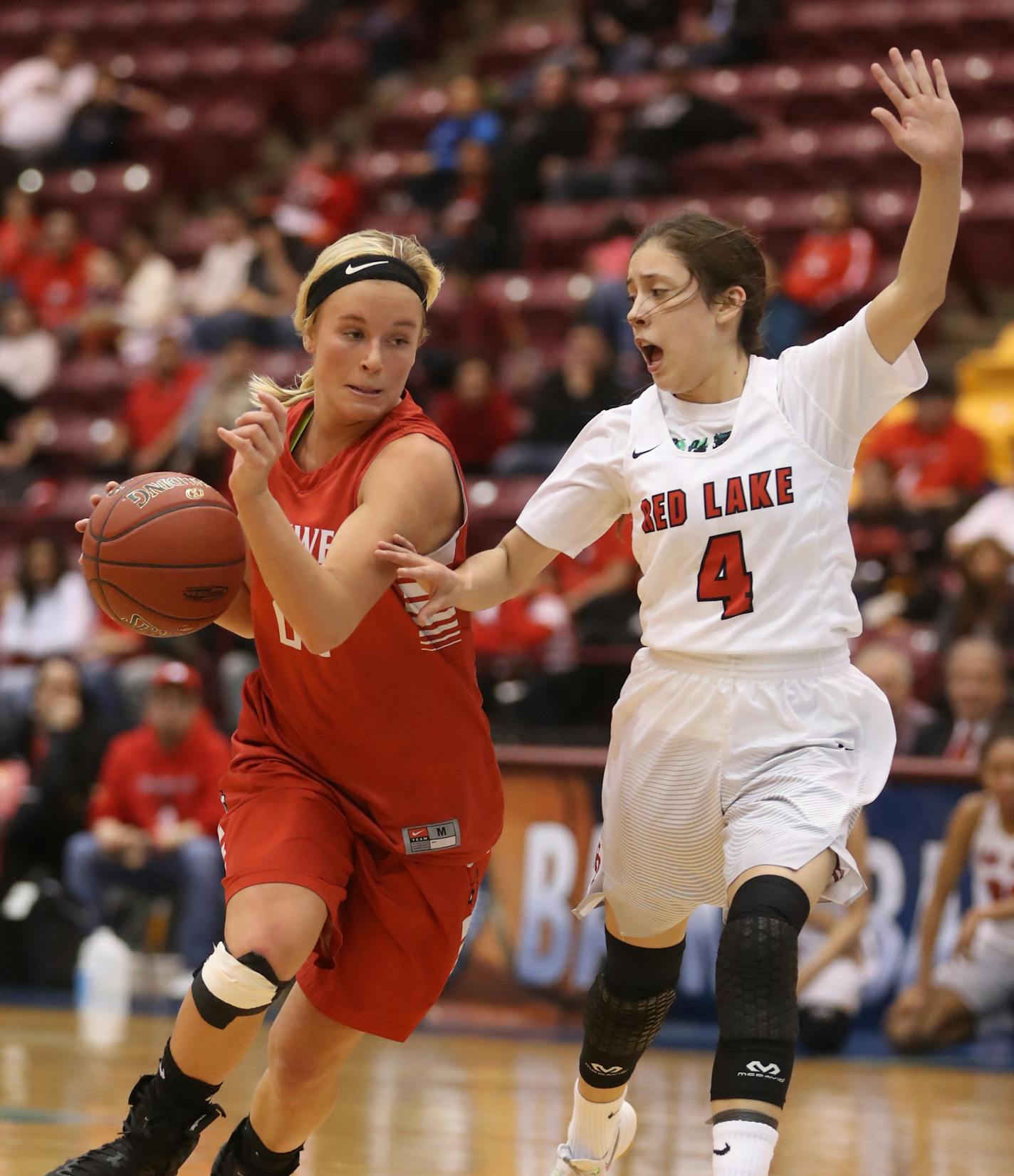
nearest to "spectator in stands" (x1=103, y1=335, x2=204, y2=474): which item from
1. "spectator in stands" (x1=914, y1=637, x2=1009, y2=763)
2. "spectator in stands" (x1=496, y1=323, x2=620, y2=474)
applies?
"spectator in stands" (x1=496, y1=323, x2=620, y2=474)

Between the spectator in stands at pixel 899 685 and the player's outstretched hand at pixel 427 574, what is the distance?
395 cm

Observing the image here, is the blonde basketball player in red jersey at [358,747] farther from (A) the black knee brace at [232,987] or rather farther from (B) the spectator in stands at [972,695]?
(B) the spectator in stands at [972,695]

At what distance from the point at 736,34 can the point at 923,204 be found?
10.2m

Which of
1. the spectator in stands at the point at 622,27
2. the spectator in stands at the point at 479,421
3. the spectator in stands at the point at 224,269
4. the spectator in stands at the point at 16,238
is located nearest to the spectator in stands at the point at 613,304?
the spectator in stands at the point at 479,421

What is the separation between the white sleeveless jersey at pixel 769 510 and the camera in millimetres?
3744

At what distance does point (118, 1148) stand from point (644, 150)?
10.1 metres

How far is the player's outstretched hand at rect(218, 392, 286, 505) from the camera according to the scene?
339 centimetres

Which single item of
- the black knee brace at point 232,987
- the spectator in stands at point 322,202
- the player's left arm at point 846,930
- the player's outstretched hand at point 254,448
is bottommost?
the player's left arm at point 846,930

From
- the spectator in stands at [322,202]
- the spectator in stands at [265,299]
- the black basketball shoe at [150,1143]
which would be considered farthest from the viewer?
the spectator in stands at [322,202]

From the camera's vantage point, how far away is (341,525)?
3686 mm

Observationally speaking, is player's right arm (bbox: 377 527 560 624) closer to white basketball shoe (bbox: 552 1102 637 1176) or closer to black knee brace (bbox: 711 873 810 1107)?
black knee brace (bbox: 711 873 810 1107)

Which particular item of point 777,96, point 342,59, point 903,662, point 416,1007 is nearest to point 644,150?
point 777,96

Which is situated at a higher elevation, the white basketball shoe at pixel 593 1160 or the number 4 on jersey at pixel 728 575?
the number 4 on jersey at pixel 728 575

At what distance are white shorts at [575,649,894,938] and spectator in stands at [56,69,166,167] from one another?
12838 millimetres
